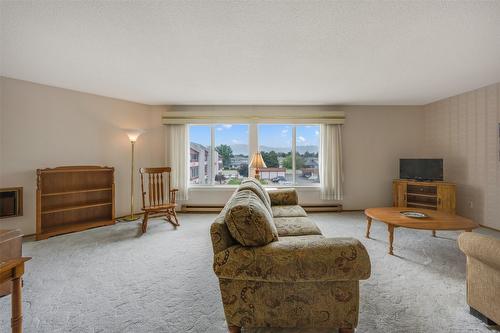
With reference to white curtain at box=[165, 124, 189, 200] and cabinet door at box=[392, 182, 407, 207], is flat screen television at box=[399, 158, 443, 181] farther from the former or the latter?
white curtain at box=[165, 124, 189, 200]

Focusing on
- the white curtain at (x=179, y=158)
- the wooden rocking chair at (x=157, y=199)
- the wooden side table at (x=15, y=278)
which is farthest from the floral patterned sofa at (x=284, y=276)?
the white curtain at (x=179, y=158)

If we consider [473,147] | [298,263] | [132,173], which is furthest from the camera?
[132,173]

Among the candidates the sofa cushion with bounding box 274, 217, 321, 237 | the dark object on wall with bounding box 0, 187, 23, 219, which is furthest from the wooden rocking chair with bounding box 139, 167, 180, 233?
the sofa cushion with bounding box 274, 217, 321, 237

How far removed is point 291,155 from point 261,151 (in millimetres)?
705

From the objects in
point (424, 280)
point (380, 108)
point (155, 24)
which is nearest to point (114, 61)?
point (155, 24)

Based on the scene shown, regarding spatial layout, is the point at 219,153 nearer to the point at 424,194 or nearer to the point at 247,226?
the point at 247,226

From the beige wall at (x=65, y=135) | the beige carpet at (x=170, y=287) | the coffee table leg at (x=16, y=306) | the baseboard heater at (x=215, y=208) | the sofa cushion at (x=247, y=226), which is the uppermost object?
the beige wall at (x=65, y=135)

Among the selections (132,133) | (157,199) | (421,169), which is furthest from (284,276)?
(421,169)

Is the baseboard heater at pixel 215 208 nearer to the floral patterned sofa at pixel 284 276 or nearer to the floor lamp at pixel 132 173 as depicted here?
the floor lamp at pixel 132 173

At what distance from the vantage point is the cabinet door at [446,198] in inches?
143

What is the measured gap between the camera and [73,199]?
3.49 metres

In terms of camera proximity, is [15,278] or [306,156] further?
[306,156]

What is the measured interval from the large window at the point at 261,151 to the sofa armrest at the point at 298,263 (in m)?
3.46

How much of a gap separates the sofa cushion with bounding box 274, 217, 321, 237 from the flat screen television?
3.29 metres
